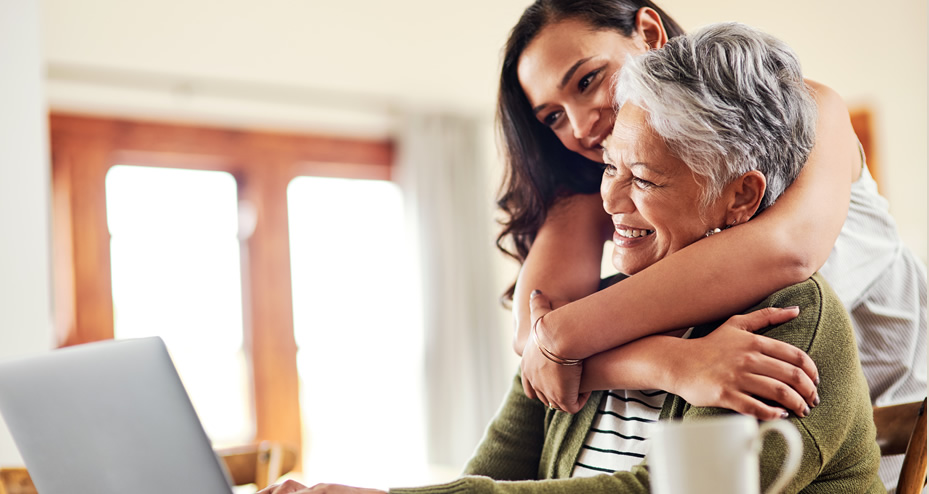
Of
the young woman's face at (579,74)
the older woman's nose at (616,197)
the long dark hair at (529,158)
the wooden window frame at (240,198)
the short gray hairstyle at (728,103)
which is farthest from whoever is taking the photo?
the wooden window frame at (240,198)

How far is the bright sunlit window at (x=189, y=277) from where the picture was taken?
15.5 feet

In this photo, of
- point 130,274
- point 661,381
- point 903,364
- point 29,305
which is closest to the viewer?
point 661,381

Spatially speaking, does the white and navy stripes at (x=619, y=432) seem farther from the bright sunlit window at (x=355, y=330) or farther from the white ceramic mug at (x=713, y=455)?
the bright sunlit window at (x=355, y=330)

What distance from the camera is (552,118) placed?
61.2 inches

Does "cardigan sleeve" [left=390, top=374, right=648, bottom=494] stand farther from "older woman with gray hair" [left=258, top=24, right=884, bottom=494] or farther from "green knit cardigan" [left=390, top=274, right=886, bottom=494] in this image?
"green knit cardigan" [left=390, top=274, right=886, bottom=494]

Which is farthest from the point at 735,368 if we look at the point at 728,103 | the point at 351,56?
the point at 351,56

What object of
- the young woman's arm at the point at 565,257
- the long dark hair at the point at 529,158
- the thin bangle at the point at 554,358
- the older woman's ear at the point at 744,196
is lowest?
the thin bangle at the point at 554,358

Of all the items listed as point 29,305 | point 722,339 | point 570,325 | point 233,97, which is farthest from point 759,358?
point 233,97

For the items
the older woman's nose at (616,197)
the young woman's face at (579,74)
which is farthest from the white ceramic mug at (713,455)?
the young woman's face at (579,74)

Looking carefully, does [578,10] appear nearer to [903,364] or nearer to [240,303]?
[903,364]

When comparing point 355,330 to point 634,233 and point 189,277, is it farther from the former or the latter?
point 634,233

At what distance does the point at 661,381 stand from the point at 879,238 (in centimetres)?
79

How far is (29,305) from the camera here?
7.79 feet

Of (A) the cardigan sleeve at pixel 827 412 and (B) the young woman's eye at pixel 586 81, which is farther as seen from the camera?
(B) the young woman's eye at pixel 586 81
